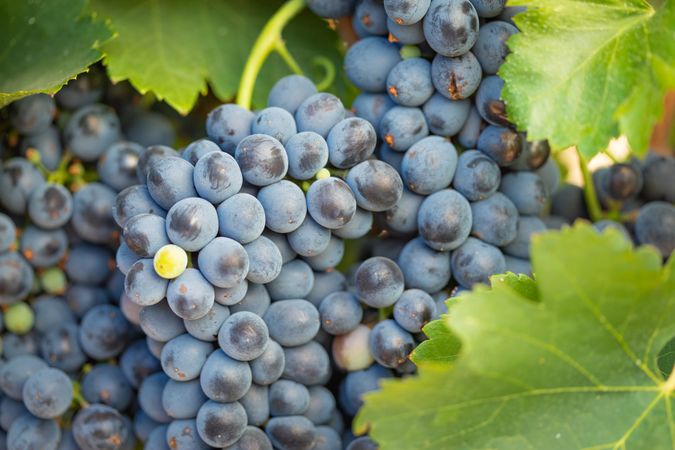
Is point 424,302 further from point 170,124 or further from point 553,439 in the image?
point 170,124

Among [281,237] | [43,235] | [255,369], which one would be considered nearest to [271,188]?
[281,237]

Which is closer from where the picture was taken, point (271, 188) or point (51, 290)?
point (271, 188)

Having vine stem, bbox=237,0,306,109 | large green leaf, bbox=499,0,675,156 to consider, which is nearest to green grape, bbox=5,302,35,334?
vine stem, bbox=237,0,306,109

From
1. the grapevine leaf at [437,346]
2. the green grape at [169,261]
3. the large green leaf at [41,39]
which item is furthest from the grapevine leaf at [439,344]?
the large green leaf at [41,39]

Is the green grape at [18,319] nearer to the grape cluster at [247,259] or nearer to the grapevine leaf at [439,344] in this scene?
the grape cluster at [247,259]

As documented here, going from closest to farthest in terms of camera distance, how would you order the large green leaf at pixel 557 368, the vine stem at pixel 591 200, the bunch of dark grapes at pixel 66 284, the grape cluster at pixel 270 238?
the large green leaf at pixel 557 368 < the grape cluster at pixel 270 238 < the bunch of dark grapes at pixel 66 284 < the vine stem at pixel 591 200
